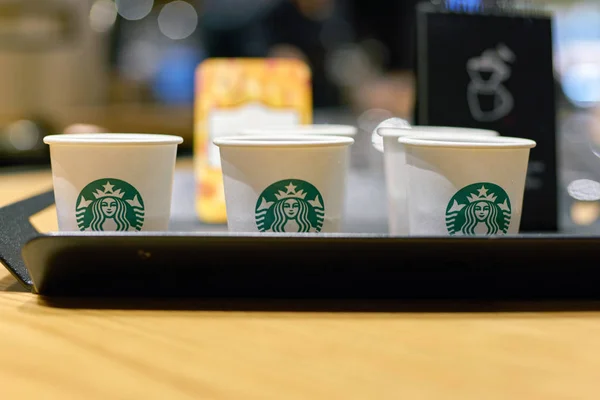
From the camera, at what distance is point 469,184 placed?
2.55 feet

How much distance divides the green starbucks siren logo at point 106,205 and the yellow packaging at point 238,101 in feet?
1.77

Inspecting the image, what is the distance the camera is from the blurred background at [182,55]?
12.6 feet

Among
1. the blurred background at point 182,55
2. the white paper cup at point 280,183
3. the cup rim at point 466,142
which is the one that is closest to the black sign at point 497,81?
the cup rim at point 466,142

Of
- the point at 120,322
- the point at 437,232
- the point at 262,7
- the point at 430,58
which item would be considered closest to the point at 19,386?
the point at 120,322

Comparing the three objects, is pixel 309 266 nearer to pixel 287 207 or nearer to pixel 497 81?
pixel 287 207

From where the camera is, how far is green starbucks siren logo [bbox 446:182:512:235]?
30.7 inches

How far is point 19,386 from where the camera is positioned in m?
0.50

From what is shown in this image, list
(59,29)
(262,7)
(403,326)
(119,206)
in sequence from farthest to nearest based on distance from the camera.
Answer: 1. (262,7)
2. (59,29)
3. (119,206)
4. (403,326)

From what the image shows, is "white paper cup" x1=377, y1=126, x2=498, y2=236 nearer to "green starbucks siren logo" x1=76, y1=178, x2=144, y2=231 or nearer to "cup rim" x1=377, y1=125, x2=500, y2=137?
"cup rim" x1=377, y1=125, x2=500, y2=137

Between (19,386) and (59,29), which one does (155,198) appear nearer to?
(19,386)

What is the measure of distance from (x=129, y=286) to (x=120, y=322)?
0.07 m

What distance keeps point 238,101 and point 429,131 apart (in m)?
0.49

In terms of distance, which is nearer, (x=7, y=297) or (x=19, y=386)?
(x=19, y=386)

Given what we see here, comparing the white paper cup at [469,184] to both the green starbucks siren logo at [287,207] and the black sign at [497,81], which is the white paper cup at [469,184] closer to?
the green starbucks siren logo at [287,207]
